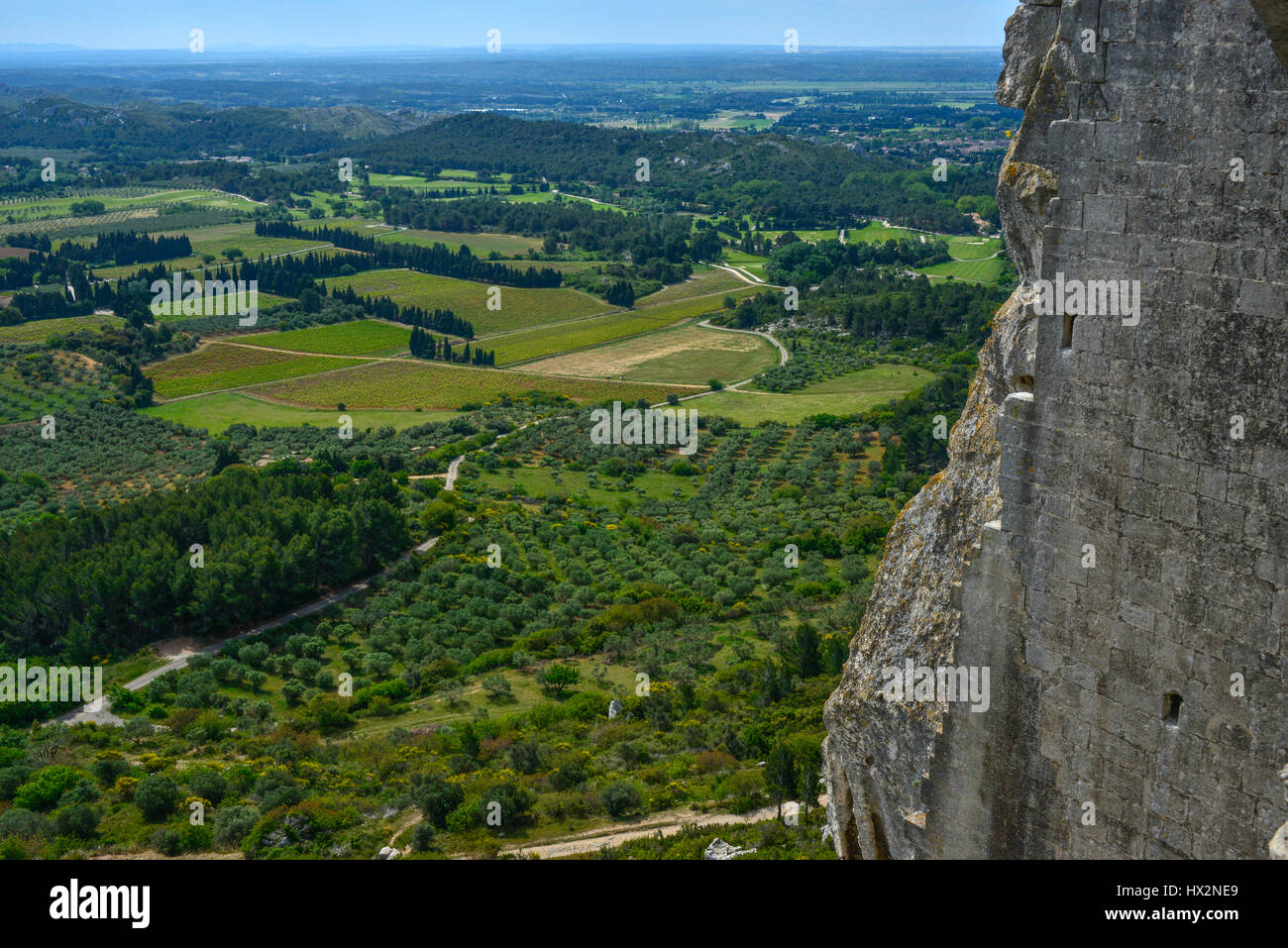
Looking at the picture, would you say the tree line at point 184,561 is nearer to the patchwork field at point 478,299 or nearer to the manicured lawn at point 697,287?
the patchwork field at point 478,299

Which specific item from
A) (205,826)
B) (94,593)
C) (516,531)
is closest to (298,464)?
(516,531)

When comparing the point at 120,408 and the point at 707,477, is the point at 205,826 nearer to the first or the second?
the point at 707,477

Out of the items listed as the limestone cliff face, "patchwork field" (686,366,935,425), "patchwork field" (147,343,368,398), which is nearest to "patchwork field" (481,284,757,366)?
"patchwork field" (147,343,368,398)

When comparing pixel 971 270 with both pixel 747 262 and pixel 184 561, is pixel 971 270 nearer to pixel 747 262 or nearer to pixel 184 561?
pixel 747 262

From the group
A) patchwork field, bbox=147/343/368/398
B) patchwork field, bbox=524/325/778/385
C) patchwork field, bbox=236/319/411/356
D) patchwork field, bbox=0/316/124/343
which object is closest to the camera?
patchwork field, bbox=147/343/368/398

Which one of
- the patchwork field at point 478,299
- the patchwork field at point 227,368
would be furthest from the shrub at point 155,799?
the patchwork field at point 478,299

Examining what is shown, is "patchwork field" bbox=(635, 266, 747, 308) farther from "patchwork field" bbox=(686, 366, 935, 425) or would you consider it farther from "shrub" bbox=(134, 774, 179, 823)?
"shrub" bbox=(134, 774, 179, 823)
